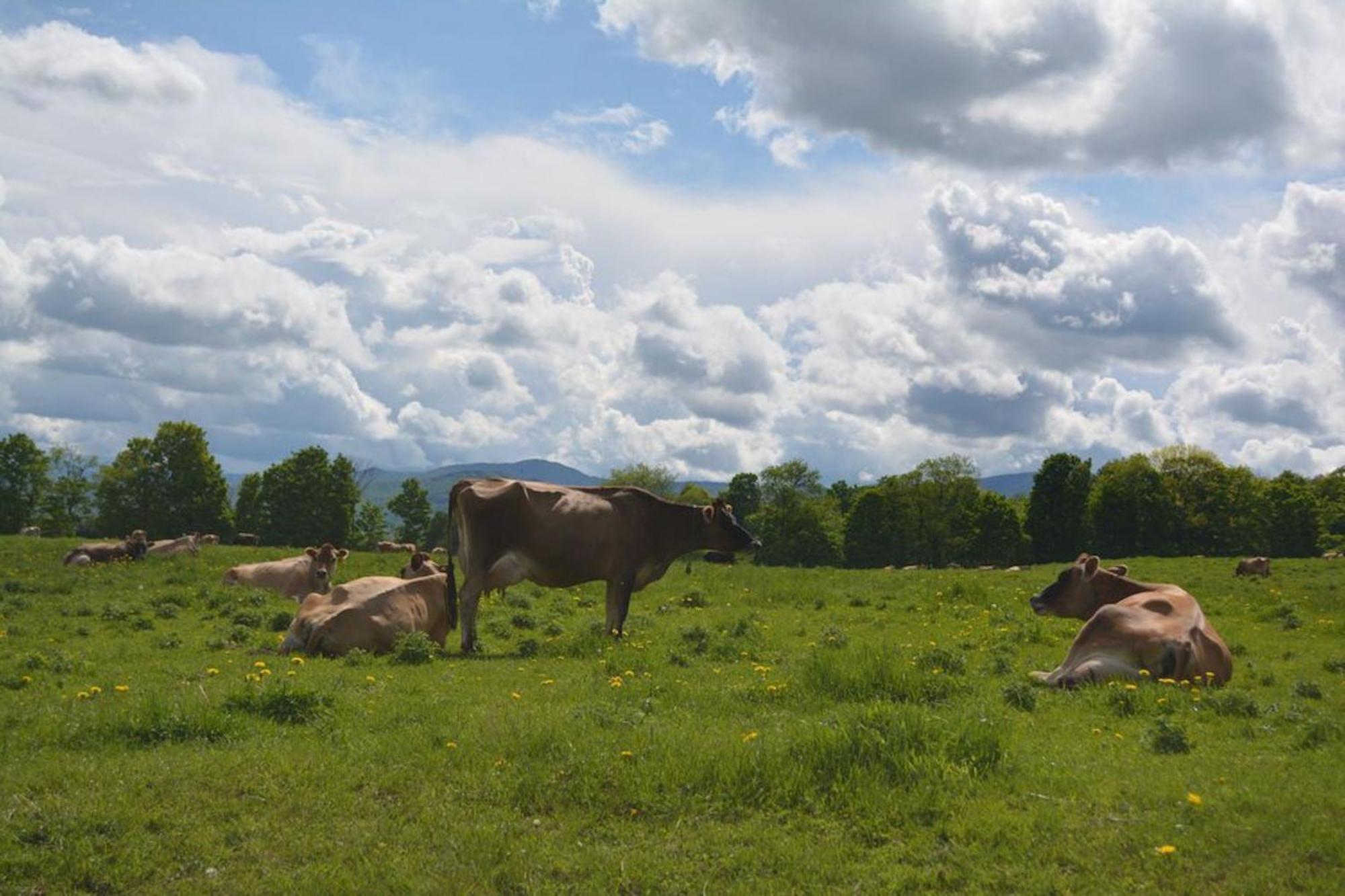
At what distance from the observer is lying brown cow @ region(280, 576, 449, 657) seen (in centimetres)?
1524

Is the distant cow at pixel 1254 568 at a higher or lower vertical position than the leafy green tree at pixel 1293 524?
lower

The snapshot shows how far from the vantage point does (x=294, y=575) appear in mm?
26906

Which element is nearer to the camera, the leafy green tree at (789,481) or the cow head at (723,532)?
the cow head at (723,532)

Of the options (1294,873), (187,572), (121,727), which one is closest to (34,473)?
(187,572)

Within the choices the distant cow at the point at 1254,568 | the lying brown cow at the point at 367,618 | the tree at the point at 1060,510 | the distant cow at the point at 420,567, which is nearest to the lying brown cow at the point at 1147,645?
the lying brown cow at the point at 367,618

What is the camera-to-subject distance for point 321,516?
290 ft

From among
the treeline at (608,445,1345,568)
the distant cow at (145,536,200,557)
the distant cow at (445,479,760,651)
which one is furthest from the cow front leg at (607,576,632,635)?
the treeline at (608,445,1345,568)

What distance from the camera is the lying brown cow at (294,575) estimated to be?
2628 centimetres

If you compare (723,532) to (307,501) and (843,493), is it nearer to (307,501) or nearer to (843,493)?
(307,501)

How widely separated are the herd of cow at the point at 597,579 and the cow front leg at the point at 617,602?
0.02m

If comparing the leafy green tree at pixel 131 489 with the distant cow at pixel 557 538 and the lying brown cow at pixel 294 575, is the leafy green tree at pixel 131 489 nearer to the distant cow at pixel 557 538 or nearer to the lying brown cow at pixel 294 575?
the lying brown cow at pixel 294 575

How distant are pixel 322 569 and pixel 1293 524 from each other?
83.2 meters

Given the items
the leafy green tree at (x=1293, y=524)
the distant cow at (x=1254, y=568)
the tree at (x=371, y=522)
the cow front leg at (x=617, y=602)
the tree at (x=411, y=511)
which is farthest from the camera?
the tree at (x=411, y=511)

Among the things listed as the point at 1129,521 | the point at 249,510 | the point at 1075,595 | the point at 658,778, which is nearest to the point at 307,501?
the point at 249,510
